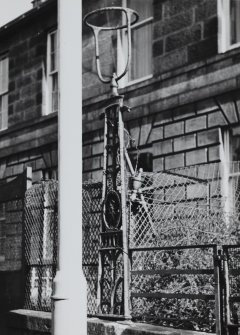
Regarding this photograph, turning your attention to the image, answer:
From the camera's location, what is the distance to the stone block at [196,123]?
1186 centimetres

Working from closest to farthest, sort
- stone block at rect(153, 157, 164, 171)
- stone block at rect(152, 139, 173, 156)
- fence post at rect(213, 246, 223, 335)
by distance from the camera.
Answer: fence post at rect(213, 246, 223, 335) → stone block at rect(152, 139, 173, 156) → stone block at rect(153, 157, 164, 171)

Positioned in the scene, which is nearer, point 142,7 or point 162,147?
point 162,147

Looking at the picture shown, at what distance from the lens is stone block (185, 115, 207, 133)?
38.9 feet

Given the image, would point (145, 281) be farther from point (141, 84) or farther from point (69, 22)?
point (141, 84)

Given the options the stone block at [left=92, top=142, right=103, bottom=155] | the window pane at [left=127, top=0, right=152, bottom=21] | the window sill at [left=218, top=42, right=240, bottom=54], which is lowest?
the stone block at [left=92, top=142, right=103, bottom=155]

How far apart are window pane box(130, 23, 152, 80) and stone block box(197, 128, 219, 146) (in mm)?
2491

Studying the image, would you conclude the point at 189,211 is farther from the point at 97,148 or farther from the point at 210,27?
the point at 97,148

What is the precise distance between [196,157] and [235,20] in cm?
286

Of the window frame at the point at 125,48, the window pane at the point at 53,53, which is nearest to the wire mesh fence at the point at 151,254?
the window frame at the point at 125,48

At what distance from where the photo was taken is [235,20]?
1177cm

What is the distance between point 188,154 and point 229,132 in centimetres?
101

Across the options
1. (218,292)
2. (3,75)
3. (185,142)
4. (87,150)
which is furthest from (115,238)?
(3,75)

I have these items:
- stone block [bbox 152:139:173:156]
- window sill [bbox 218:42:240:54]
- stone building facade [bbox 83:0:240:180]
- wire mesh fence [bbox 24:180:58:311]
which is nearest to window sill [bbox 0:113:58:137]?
stone building facade [bbox 83:0:240:180]

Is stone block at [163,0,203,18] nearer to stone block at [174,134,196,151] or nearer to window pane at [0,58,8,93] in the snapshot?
stone block at [174,134,196,151]
